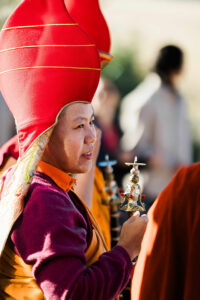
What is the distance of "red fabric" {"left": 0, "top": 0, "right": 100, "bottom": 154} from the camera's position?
1.89 metres

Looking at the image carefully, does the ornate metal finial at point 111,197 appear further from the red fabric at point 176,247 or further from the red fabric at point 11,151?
the red fabric at point 176,247

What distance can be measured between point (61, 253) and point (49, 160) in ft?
1.34

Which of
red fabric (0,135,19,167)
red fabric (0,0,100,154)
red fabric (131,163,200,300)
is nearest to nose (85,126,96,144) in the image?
red fabric (0,0,100,154)

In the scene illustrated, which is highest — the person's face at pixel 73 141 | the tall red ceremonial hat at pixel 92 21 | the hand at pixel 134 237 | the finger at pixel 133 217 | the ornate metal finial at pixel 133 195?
the tall red ceremonial hat at pixel 92 21

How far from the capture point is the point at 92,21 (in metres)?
2.67

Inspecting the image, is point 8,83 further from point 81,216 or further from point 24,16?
point 81,216

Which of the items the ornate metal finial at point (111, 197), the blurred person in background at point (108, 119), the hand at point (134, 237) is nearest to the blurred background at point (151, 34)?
the blurred person in background at point (108, 119)

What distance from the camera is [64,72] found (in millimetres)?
1904

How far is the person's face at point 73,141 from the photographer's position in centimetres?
193

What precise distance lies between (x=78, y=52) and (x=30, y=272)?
0.75 metres

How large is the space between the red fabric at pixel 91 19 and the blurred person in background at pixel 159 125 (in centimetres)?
165

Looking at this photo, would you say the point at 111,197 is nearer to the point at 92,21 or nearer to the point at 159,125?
the point at 92,21

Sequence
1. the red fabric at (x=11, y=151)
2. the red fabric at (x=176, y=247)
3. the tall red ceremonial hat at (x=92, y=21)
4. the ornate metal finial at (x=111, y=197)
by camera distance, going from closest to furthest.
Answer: the red fabric at (x=176, y=247), the tall red ceremonial hat at (x=92, y=21), the red fabric at (x=11, y=151), the ornate metal finial at (x=111, y=197)

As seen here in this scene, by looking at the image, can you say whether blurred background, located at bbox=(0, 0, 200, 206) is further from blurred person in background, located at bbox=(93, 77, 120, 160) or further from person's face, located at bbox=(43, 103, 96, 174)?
person's face, located at bbox=(43, 103, 96, 174)
